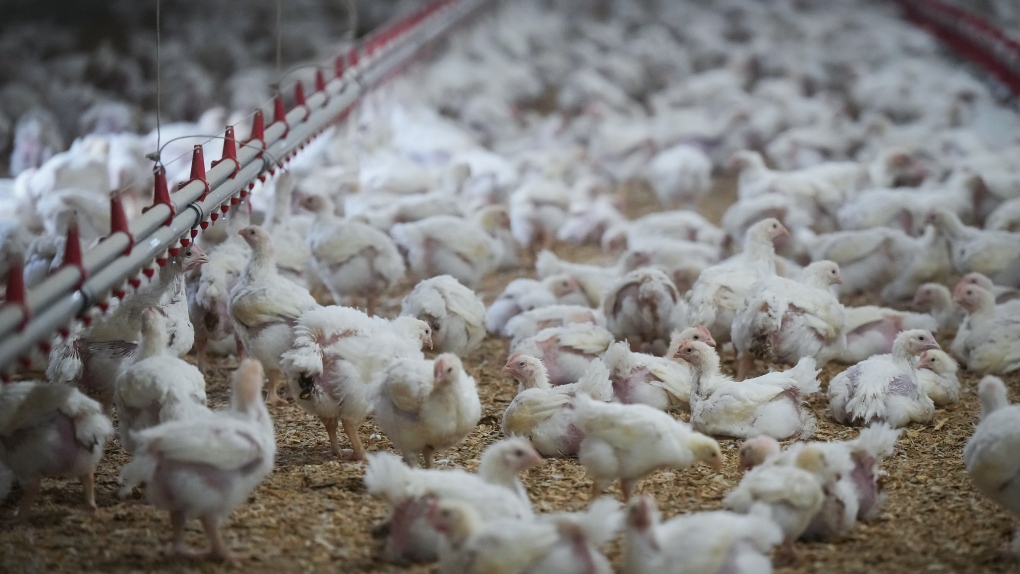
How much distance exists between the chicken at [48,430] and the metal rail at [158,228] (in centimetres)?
35

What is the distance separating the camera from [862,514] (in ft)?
13.6

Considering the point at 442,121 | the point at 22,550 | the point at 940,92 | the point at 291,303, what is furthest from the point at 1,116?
the point at 940,92

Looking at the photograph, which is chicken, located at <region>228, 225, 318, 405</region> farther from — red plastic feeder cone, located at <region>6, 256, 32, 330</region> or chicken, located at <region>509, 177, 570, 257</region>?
chicken, located at <region>509, 177, 570, 257</region>

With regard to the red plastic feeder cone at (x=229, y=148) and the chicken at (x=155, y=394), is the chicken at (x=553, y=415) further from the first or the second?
the red plastic feeder cone at (x=229, y=148)

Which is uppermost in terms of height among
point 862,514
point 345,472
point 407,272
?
point 862,514

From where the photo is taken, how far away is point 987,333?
6051mm

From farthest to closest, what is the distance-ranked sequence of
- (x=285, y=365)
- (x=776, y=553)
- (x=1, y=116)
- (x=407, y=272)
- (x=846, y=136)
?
(x=846, y=136) < (x=1, y=116) < (x=407, y=272) < (x=285, y=365) < (x=776, y=553)

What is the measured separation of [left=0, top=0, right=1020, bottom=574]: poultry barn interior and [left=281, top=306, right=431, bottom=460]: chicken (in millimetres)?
14

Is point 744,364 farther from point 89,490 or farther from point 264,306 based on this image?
point 89,490

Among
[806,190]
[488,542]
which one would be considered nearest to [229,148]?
[488,542]

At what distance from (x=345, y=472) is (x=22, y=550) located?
1.25 m

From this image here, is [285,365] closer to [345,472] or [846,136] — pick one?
[345,472]

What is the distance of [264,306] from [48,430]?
1.23 meters

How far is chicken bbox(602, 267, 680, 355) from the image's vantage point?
5965 mm
